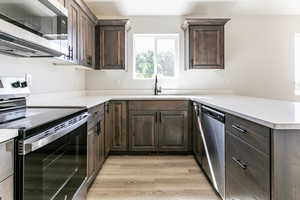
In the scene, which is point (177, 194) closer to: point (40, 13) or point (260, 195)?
point (260, 195)

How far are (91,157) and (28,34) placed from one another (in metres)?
1.50

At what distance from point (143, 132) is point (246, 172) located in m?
2.39

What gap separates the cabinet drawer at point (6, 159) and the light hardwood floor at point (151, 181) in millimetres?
1582

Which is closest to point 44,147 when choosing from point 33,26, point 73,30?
point 33,26

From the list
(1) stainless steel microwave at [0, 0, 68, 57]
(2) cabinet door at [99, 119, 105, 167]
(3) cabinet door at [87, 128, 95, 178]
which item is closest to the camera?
(1) stainless steel microwave at [0, 0, 68, 57]

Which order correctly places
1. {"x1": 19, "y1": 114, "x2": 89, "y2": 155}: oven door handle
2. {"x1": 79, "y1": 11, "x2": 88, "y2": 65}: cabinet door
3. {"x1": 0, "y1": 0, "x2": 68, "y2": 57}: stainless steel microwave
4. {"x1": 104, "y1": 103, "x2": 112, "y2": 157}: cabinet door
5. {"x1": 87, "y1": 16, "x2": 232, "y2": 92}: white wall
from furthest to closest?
{"x1": 87, "y1": 16, "x2": 232, "y2": 92}: white wall → {"x1": 104, "y1": 103, "x2": 112, "y2": 157}: cabinet door → {"x1": 79, "y1": 11, "x2": 88, "y2": 65}: cabinet door → {"x1": 0, "y1": 0, "x2": 68, "y2": 57}: stainless steel microwave → {"x1": 19, "y1": 114, "x2": 89, "y2": 155}: oven door handle

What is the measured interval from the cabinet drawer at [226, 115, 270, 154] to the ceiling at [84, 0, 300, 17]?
2643 mm

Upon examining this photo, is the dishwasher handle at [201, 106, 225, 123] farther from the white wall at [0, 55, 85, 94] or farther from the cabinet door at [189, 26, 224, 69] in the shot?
the white wall at [0, 55, 85, 94]

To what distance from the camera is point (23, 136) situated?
1104 millimetres

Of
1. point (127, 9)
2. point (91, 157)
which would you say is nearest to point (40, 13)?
point (91, 157)

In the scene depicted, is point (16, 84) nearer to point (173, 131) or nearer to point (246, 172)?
point (246, 172)

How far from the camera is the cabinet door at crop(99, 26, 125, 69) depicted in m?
4.22

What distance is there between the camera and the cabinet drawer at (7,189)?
0.97 m

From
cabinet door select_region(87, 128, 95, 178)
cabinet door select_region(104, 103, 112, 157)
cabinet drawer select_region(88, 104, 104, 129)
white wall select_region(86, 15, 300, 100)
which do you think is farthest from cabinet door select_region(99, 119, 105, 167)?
white wall select_region(86, 15, 300, 100)
